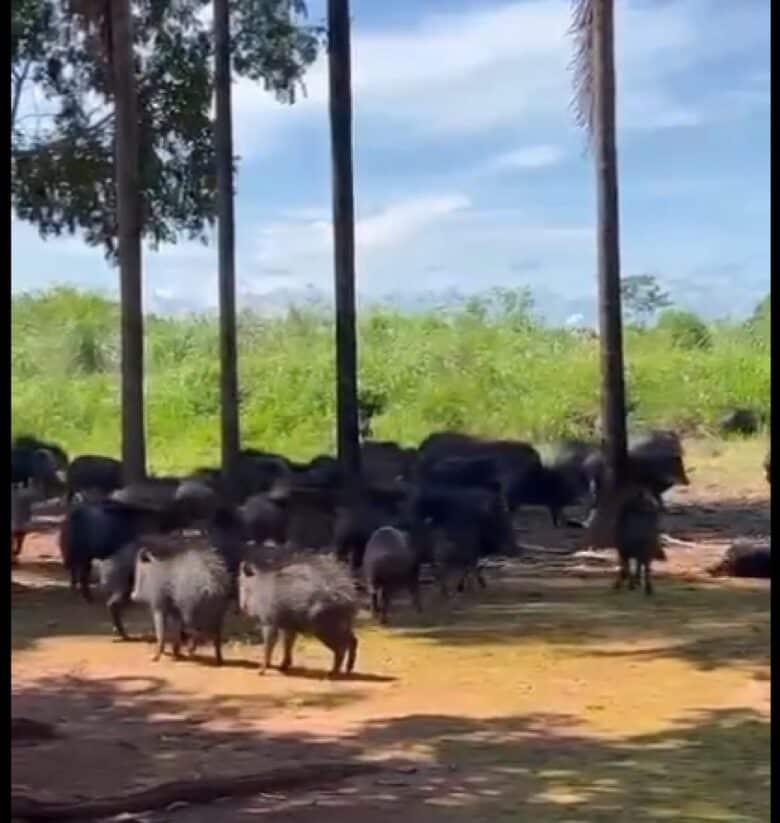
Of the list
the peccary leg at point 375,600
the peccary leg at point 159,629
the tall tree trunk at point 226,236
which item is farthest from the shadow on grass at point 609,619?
the tall tree trunk at point 226,236

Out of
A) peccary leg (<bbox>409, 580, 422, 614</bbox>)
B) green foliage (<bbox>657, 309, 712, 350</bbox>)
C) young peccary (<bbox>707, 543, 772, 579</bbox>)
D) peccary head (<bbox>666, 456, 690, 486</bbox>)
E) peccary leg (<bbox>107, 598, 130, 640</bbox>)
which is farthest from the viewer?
green foliage (<bbox>657, 309, 712, 350</bbox>)

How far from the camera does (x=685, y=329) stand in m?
24.8

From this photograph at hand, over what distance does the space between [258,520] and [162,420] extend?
1066cm

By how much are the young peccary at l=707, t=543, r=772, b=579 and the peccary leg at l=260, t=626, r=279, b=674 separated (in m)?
4.07

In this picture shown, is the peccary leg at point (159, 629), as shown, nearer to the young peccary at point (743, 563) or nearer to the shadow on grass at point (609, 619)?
the shadow on grass at point (609, 619)

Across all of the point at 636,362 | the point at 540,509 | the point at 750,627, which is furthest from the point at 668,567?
the point at 636,362

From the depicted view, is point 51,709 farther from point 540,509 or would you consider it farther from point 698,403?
point 698,403

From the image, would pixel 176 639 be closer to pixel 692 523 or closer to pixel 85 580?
pixel 85 580

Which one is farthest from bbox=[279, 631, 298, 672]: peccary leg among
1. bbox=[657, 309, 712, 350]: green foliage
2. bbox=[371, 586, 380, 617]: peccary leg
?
bbox=[657, 309, 712, 350]: green foliage

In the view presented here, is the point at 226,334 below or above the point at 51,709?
above

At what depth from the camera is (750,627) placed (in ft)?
28.5

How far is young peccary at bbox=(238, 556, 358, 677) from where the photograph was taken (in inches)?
291

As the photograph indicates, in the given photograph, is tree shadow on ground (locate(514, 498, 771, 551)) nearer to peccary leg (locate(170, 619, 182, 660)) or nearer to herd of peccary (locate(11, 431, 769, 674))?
herd of peccary (locate(11, 431, 769, 674))

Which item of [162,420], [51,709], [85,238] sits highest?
[85,238]
